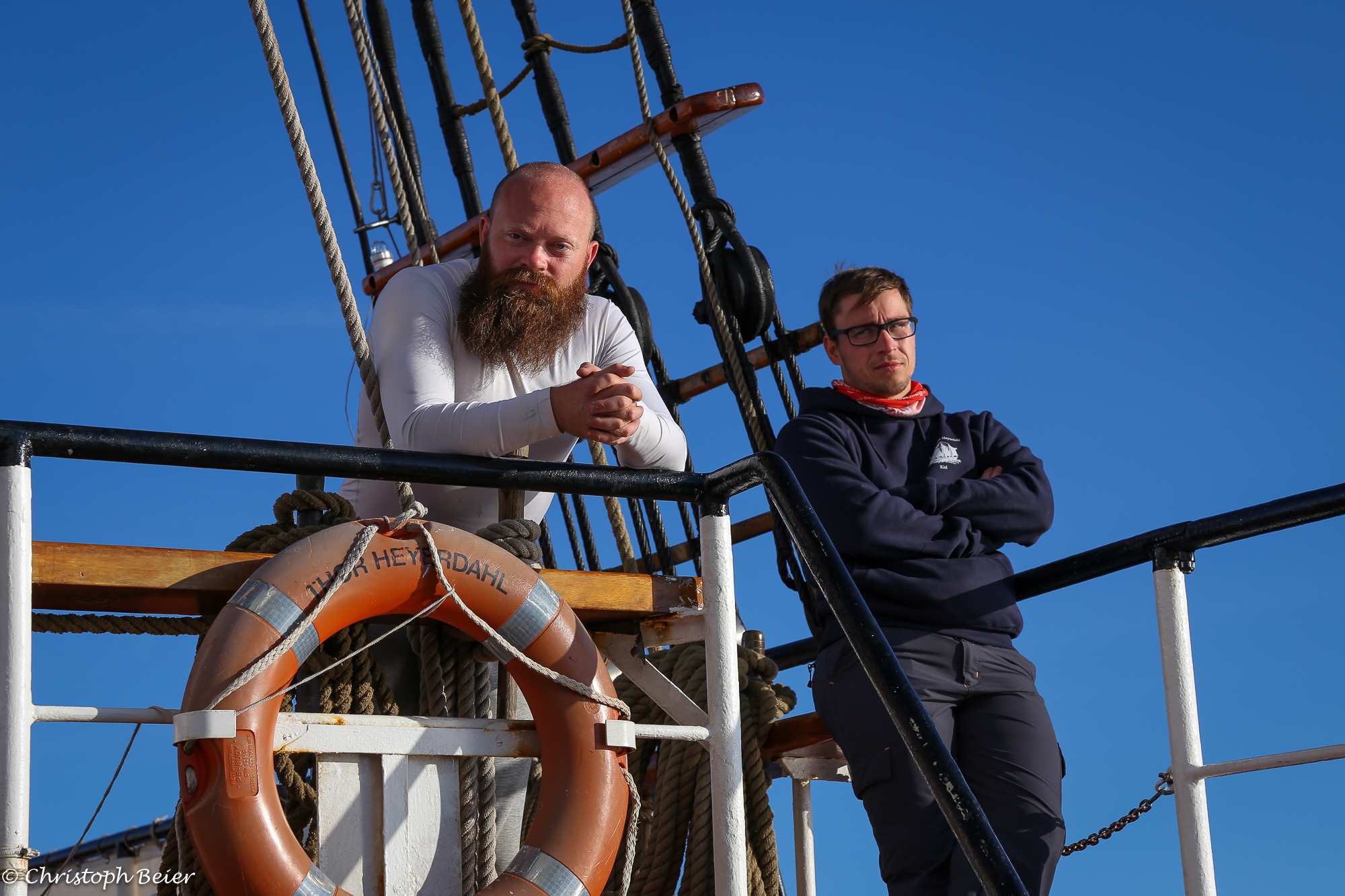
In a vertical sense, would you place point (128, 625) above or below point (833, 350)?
below

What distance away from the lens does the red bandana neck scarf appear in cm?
240

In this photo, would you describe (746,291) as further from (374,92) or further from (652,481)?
(652,481)

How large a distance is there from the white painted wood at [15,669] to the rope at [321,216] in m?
0.65

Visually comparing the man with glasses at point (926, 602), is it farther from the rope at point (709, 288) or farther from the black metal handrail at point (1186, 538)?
the rope at point (709, 288)

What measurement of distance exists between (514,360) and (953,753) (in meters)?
0.98

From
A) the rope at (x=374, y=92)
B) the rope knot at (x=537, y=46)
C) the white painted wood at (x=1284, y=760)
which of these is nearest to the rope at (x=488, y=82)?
the rope at (x=374, y=92)

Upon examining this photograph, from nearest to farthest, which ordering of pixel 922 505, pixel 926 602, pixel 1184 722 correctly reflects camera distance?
1. pixel 1184 722
2. pixel 926 602
3. pixel 922 505

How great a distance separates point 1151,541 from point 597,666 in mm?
863

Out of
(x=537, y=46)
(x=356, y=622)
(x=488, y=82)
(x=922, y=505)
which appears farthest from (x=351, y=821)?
(x=537, y=46)

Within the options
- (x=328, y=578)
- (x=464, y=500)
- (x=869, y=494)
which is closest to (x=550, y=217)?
Answer: (x=464, y=500)

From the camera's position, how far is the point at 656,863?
245cm

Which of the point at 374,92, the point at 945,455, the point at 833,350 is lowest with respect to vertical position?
the point at 945,455

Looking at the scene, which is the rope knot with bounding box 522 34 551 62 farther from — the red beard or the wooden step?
the wooden step

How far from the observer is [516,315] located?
2324 millimetres
